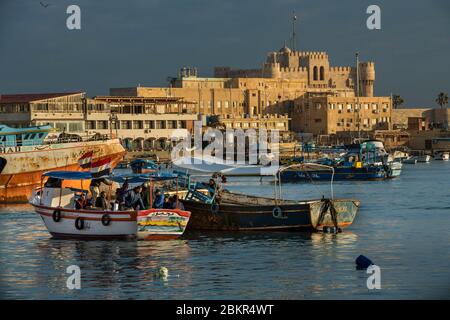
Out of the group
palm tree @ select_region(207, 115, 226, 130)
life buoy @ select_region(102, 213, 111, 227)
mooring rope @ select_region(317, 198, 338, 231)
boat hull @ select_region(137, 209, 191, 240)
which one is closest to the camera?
boat hull @ select_region(137, 209, 191, 240)

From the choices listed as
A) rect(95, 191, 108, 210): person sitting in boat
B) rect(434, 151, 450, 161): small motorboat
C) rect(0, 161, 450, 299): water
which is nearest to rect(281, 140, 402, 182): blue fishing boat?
rect(0, 161, 450, 299): water

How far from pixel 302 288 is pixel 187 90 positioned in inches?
4824

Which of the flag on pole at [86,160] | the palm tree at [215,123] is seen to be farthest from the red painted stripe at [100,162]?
the palm tree at [215,123]

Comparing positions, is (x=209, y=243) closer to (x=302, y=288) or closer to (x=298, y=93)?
(x=302, y=288)

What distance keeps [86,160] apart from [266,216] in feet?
72.1

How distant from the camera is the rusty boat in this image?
50.5 meters

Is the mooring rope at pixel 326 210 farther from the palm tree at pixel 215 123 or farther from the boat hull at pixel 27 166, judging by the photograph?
the palm tree at pixel 215 123

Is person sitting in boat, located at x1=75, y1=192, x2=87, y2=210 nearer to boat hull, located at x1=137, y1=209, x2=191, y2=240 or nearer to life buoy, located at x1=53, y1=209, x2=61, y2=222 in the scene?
life buoy, located at x1=53, y1=209, x2=61, y2=222

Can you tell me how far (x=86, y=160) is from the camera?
55.3m

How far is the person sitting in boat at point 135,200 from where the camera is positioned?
3381cm

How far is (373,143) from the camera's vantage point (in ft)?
305

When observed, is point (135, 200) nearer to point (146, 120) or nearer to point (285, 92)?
point (146, 120)

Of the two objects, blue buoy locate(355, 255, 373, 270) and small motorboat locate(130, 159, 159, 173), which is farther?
small motorboat locate(130, 159, 159, 173)
